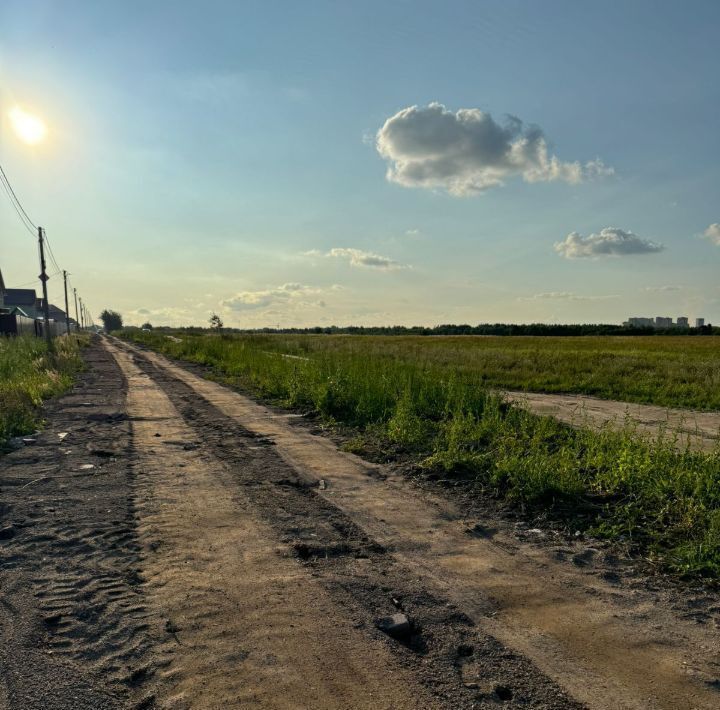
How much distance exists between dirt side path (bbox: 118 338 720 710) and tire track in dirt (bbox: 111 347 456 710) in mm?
715

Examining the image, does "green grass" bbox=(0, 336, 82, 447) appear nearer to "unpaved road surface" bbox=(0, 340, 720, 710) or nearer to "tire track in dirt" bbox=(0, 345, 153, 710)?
"tire track in dirt" bbox=(0, 345, 153, 710)

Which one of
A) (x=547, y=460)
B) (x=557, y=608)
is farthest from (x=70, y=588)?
(x=547, y=460)

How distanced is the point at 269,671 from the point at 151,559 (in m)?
1.59

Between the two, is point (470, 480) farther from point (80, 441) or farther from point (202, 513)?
point (80, 441)

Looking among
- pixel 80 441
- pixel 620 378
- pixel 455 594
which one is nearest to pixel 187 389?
pixel 80 441

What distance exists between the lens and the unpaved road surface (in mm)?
2416

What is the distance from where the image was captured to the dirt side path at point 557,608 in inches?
97.4

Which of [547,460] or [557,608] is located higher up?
[547,460]

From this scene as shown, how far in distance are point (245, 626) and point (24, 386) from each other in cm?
1076

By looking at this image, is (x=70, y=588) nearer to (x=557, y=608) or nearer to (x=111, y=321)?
(x=557, y=608)

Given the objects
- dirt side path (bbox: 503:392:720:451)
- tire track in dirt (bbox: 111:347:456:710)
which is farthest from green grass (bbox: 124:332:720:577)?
tire track in dirt (bbox: 111:347:456:710)

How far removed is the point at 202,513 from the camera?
467 centimetres

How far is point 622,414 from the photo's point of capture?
11.7m

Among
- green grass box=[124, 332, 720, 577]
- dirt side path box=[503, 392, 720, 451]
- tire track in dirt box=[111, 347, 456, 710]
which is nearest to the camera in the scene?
tire track in dirt box=[111, 347, 456, 710]
